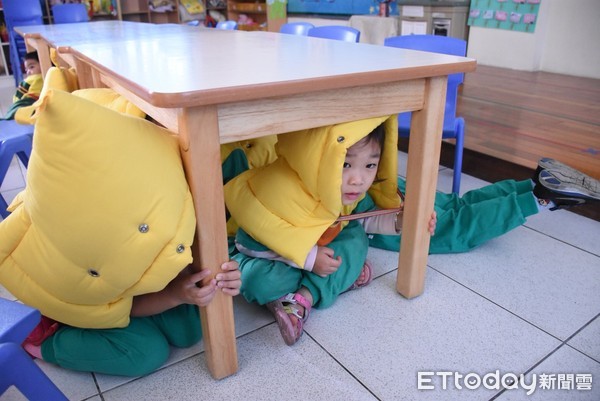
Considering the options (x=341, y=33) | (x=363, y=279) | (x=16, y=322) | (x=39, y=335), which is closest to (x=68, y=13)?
(x=341, y=33)

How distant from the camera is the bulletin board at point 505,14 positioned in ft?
13.4

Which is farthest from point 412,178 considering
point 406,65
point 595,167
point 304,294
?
point 595,167

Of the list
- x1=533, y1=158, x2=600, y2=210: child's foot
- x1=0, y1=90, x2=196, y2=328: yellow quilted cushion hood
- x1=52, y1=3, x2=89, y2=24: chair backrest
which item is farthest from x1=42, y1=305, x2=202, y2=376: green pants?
x1=52, y1=3, x2=89, y2=24: chair backrest

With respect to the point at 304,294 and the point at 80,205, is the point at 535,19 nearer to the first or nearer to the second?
the point at 304,294

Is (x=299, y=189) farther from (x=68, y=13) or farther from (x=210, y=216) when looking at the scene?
(x=68, y=13)

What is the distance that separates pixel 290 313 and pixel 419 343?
1.06 feet

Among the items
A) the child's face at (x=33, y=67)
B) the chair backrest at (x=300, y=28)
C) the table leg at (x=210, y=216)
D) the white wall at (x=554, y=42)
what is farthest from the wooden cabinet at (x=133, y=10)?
the table leg at (x=210, y=216)

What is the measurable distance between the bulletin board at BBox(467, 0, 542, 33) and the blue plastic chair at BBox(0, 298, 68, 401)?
4508mm

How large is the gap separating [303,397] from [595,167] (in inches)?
66.7

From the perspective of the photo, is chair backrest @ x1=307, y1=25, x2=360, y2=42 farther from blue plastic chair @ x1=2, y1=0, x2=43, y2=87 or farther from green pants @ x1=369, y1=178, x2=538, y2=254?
blue plastic chair @ x1=2, y1=0, x2=43, y2=87

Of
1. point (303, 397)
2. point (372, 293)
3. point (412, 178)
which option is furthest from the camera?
point (372, 293)

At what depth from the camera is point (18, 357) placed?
0.67 m

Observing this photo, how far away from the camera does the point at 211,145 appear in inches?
33.3

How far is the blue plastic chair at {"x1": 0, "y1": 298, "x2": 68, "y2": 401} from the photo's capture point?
66 cm
